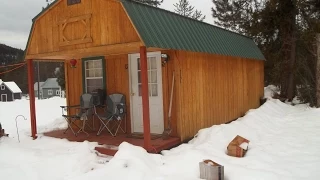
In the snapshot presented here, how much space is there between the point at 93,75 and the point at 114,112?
4.84 ft

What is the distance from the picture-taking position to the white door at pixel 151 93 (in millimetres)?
6418

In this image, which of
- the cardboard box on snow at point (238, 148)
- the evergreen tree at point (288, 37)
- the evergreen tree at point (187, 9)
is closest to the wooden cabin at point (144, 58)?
the cardboard box on snow at point (238, 148)

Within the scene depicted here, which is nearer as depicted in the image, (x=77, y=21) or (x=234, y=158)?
(x=234, y=158)

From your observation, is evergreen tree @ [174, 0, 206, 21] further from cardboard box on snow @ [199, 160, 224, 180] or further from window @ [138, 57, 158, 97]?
cardboard box on snow @ [199, 160, 224, 180]

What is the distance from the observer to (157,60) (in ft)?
21.0

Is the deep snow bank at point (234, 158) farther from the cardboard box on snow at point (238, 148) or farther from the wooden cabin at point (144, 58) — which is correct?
the wooden cabin at point (144, 58)

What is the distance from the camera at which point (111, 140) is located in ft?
20.2

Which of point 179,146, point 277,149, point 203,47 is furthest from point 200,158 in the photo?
point 203,47

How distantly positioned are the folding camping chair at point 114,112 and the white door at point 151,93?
28 centimetres

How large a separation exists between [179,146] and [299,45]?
33.1ft

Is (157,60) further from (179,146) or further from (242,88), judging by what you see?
(242,88)

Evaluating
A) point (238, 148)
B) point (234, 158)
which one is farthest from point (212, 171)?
point (238, 148)

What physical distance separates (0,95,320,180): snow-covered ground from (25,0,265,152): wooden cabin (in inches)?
23.8

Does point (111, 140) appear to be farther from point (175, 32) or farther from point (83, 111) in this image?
point (175, 32)
